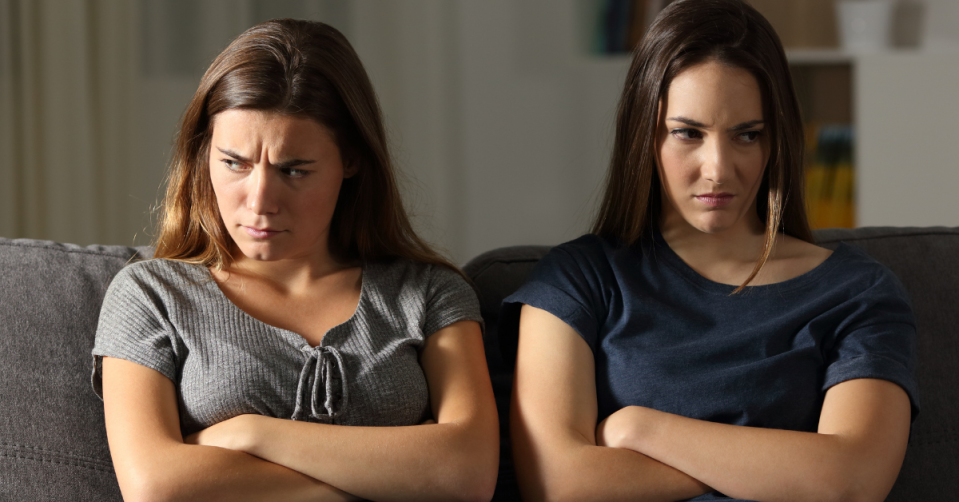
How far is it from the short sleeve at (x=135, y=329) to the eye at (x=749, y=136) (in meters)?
0.88

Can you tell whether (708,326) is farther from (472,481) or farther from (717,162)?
(472,481)

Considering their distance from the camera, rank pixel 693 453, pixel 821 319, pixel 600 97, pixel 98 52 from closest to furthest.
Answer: pixel 693 453 < pixel 821 319 < pixel 98 52 < pixel 600 97

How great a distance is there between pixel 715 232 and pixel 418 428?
21.7 inches

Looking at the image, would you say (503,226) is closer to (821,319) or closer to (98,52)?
(98,52)

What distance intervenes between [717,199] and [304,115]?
2.03 ft

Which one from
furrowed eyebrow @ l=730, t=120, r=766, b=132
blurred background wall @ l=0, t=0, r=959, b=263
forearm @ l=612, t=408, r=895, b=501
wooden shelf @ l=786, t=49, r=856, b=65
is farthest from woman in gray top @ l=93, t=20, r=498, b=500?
wooden shelf @ l=786, t=49, r=856, b=65

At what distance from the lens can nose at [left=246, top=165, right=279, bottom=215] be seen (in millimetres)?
1171

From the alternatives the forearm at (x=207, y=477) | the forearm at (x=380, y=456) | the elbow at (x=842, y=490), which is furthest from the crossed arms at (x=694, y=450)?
the forearm at (x=207, y=477)

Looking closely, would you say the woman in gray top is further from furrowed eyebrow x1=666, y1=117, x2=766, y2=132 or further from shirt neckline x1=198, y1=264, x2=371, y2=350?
furrowed eyebrow x1=666, y1=117, x2=766, y2=132

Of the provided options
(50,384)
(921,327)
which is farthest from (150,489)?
(921,327)

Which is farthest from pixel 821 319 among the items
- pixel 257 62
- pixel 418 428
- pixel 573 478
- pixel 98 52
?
pixel 98 52

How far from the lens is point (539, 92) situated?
3.42m

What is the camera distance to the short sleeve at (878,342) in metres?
1.19

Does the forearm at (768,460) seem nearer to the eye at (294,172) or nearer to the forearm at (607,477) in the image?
the forearm at (607,477)
